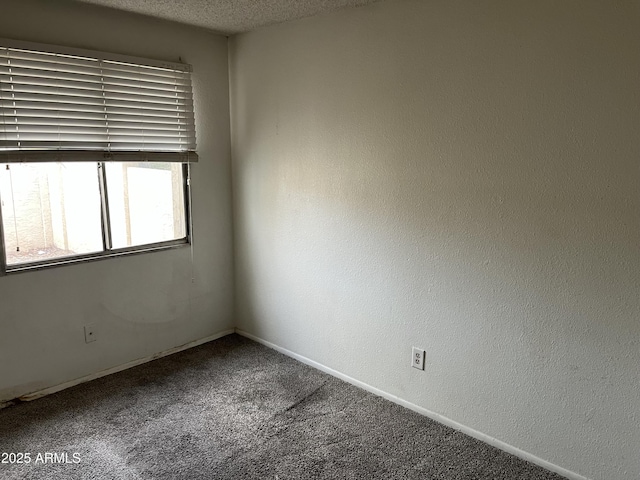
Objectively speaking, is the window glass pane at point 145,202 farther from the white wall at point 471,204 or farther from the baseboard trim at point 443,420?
the baseboard trim at point 443,420

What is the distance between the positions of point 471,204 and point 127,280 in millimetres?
2092

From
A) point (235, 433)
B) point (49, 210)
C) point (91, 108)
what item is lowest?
point (235, 433)

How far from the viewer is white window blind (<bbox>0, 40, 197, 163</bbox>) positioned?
2416 mm

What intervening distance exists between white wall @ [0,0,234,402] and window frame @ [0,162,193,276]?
0.04m

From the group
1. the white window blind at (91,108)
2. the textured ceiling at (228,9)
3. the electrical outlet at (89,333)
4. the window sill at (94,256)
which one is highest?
the textured ceiling at (228,9)

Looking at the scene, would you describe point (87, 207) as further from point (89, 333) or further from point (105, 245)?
point (89, 333)

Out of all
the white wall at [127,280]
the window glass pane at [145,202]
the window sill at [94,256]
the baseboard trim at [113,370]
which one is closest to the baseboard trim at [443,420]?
the baseboard trim at [113,370]

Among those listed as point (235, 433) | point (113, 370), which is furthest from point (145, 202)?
point (235, 433)

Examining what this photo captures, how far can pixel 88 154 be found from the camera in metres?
2.68

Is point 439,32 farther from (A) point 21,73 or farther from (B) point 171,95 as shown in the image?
(A) point 21,73

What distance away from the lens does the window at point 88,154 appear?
2.45 meters

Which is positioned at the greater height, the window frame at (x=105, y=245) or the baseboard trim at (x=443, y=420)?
the window frame at (x=105, y=245)

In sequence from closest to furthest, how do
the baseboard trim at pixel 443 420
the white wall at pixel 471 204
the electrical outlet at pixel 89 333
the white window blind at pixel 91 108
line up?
the white wall at pixel 471 204 → the baseboard trim at pixel 443 420 → the white window blind at pixel 91 108 → the electrical outlet at pixel 89 333

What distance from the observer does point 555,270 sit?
2027 millimetres
